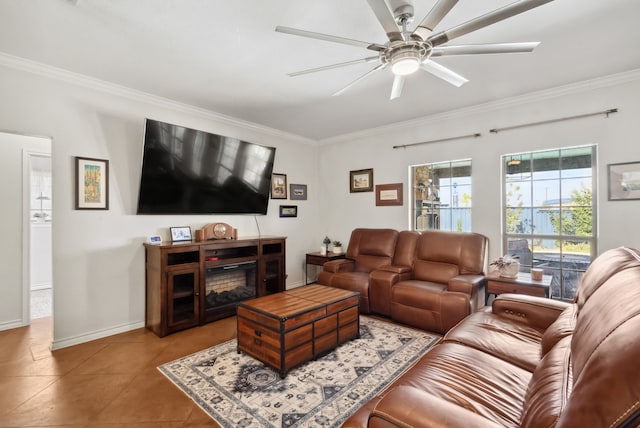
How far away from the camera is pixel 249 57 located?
8.56 feet

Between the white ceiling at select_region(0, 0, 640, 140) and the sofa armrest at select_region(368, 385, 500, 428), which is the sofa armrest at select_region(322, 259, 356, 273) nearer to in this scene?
the white ceiling at select_region(0, 0, 640, 140)

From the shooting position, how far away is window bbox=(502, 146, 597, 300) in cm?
323

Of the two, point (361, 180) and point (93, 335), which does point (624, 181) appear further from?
point (93, 335)

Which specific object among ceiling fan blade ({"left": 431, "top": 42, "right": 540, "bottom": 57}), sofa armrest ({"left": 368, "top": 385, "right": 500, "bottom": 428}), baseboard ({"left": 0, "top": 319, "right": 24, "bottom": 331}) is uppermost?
ceiling fan blade ({"left": 431, "top": 42, "right": 540, "bottom": 57})

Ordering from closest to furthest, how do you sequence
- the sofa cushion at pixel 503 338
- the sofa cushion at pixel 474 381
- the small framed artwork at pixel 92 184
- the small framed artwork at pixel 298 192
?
the sofa cushion at pixel 474 381 → the sofa cushion at pixel 503 338 → the small framed artwork at pixel 92 184 → the small framed artwork at pixel 298 192

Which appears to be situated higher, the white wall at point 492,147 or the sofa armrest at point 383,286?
the white wall at point 492,147

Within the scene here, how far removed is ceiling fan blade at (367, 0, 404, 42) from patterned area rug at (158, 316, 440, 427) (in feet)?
7.66

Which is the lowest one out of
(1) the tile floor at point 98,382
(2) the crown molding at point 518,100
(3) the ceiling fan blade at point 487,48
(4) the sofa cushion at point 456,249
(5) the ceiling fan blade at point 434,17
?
(1) the tile floor at point 98,382

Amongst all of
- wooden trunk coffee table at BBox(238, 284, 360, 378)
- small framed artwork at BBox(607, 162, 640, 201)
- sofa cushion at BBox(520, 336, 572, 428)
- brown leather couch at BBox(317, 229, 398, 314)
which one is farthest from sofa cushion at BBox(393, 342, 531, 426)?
small framed artwork at BBox(607, 162, 640, 201)

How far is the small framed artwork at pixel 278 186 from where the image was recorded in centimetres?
484

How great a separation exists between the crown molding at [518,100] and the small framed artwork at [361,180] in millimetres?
602

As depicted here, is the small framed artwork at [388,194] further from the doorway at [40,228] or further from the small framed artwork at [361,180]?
the doorway at [40,228]

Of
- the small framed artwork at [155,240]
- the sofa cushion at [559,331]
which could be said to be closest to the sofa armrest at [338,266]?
the small framed artwork at [155,240]

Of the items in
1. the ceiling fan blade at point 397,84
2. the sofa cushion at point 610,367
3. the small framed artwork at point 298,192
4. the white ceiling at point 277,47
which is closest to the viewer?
the sofa cushion at point 610,367
